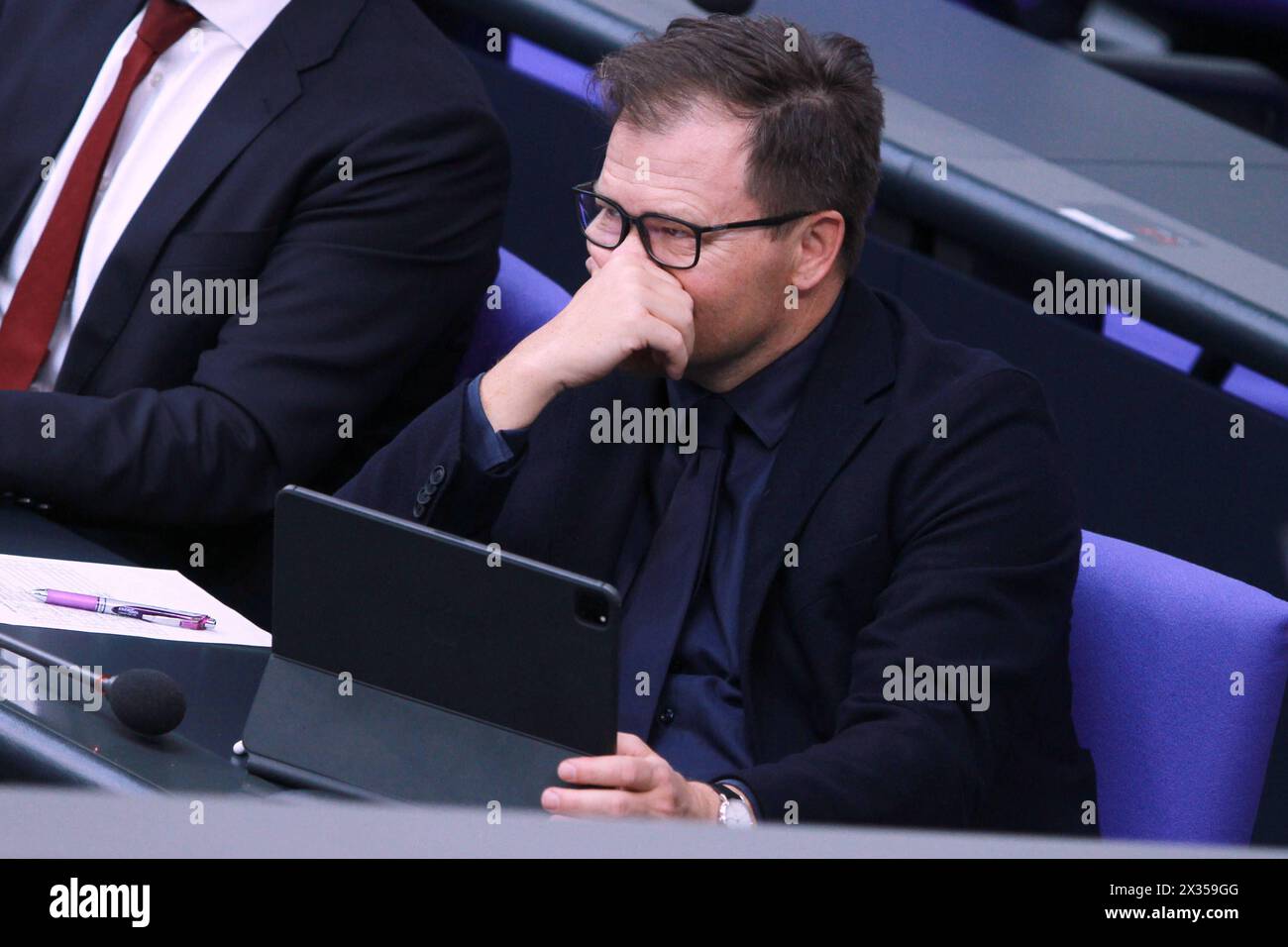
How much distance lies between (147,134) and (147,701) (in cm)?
101

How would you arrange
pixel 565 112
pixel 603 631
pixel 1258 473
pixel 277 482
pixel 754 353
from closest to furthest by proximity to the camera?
pixel 603 631 → pixel 754 353 → pixel 277 482 → pixel 1258 473 → pixel 565 112

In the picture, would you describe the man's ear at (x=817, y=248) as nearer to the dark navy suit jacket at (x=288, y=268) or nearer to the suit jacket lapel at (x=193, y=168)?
the dark navy suit jacket at (x=288, y=268)

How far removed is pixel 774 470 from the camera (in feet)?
4.76

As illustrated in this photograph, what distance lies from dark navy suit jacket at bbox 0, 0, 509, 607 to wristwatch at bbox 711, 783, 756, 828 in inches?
32.2

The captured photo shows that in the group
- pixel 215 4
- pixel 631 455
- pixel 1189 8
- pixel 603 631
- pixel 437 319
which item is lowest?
pixel 603 631

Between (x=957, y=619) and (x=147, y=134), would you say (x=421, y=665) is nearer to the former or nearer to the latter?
(x=957, y=619)

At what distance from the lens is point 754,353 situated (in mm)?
1525

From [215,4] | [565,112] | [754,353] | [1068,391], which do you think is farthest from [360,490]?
[565,112]

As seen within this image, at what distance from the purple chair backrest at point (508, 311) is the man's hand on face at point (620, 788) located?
2.82 feet

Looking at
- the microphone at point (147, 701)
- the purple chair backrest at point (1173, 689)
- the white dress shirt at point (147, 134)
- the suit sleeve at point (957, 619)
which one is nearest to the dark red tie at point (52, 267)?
the white dress shirt at point (147, 134)

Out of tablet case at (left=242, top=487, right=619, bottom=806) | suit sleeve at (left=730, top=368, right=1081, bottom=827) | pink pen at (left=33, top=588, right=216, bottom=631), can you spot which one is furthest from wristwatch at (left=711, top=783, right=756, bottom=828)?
pink pen at (left=33, top=588, right=216, bottom=631)

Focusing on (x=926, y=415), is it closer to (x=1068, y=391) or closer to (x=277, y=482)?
(x=277, y=482)

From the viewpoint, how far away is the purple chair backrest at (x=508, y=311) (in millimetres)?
1893

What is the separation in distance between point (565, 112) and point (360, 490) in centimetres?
136
